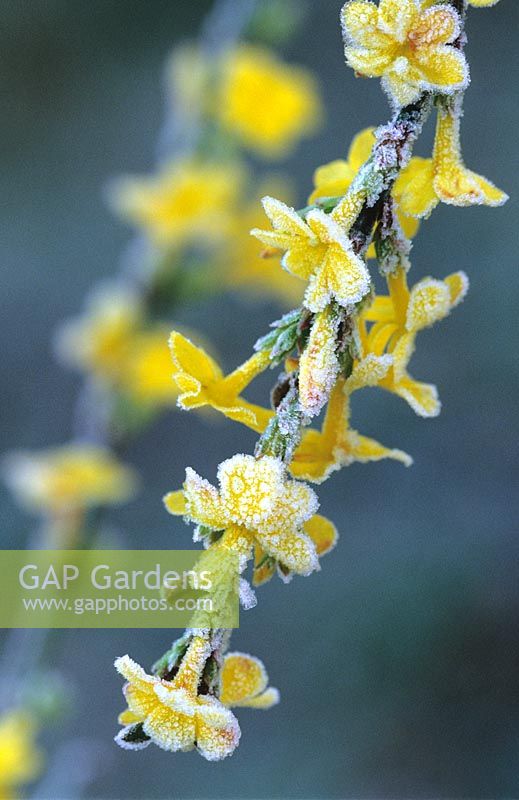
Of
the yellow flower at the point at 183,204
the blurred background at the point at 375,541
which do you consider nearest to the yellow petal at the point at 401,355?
the yellow flower at the point at 183,204

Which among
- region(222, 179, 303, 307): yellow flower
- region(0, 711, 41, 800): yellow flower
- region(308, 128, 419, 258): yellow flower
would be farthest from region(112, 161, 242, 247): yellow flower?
region(308, 128, 419, 258): yellow flower

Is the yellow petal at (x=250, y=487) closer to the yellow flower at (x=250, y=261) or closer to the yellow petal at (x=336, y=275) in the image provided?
the yellow petal at (x=336, y=275)

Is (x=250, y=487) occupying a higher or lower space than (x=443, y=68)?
lower

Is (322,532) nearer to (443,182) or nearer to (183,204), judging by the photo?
(443,182)

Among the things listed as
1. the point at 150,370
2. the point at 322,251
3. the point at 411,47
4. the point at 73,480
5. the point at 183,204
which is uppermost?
the point at 183,204

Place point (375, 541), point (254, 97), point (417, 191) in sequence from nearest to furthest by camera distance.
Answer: point (417, 191) → point (254, 97) → point (375, 541)

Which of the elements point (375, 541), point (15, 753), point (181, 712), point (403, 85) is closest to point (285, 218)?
point (403, 85)

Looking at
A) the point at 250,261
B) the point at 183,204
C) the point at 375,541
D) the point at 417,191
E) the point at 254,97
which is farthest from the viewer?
the point at 375,541

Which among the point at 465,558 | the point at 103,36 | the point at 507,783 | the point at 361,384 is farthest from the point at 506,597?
the point at 103,36
